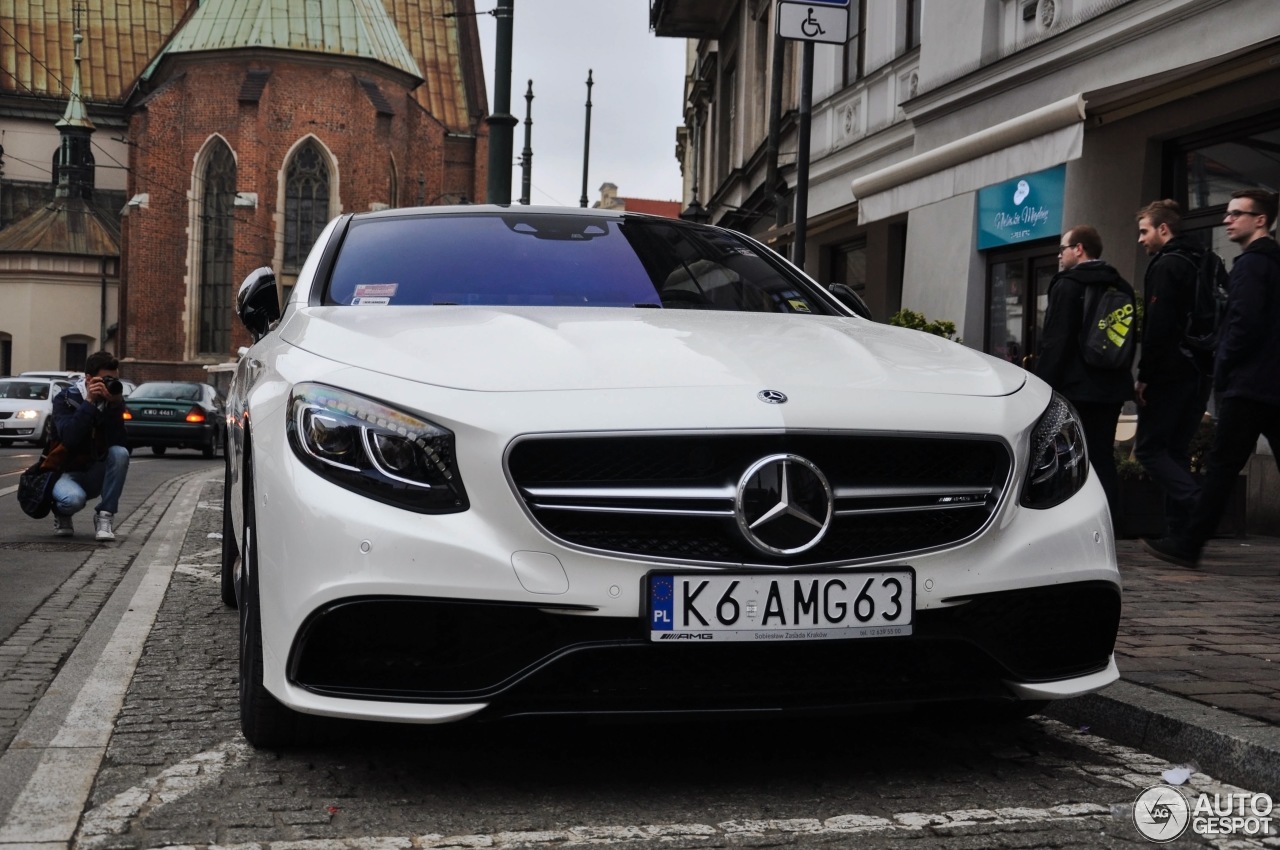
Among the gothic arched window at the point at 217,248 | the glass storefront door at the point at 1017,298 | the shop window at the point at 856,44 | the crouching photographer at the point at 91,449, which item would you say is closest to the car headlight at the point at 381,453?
the crouching photographer at the point at 91,449

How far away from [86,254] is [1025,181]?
A: 58004 mm

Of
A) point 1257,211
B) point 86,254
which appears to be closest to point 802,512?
point 1257,211

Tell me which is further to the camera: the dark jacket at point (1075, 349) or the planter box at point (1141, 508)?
the planter box at point (1141, 508)

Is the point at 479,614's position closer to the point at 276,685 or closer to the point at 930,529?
the point at 276,685

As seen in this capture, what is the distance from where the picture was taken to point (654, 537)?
11.2 feet

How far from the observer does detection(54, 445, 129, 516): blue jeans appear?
35.4 feet

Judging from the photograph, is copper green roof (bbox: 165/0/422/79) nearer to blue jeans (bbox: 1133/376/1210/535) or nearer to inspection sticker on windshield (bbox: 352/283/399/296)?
blue jeans (bbox: 1133/376/1210/535)

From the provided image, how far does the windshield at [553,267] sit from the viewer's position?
4852 millimetres

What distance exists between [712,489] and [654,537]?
169 mm

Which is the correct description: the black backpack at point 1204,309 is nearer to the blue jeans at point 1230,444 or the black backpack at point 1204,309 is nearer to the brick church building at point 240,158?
the blue jeans at point 1230,444

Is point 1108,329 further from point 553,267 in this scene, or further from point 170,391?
point 170,391

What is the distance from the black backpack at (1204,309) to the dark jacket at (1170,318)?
23 millimetres

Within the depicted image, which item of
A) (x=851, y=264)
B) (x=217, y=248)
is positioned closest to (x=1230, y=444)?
(x=851, y=264)

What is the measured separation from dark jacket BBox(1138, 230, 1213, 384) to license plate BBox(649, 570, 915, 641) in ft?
16.1
